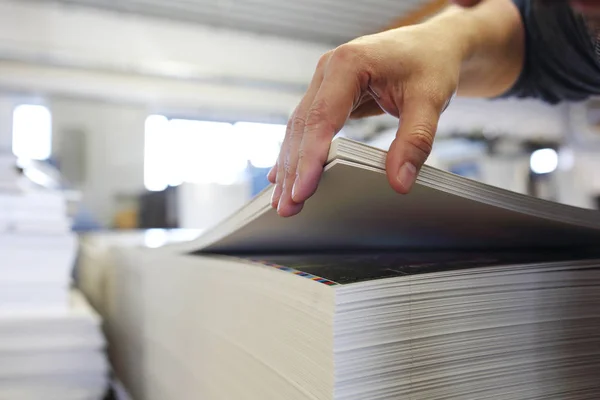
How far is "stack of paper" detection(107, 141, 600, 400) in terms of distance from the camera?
0.35 meters

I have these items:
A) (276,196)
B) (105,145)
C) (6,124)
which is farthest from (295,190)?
(105,145)

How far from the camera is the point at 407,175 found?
0.40 meters

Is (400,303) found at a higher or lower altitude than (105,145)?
lower

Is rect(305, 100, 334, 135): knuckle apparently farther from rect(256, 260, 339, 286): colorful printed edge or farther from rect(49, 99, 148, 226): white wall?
rect(49, 99, 148, 226): white wall

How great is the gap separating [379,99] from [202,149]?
419cm

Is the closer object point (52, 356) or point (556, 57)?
point (556, 57)

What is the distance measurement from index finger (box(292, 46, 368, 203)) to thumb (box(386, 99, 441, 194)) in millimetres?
60

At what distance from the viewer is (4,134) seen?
5.25ft

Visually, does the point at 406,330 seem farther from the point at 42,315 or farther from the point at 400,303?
the point at 42,315

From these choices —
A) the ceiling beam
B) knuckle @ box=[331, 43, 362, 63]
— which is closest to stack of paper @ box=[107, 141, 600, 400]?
knuckle @ box=[331, 43, 362, 63]

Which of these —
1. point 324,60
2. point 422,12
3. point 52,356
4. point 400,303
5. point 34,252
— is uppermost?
point 422,12

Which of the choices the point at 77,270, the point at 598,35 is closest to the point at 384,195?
the point at 598,35

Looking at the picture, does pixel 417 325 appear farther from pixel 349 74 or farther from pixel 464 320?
pixel 349 74

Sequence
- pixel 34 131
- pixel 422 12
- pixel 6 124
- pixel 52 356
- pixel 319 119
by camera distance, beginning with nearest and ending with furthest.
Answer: pixel 319 119 < pixel 52 356 < pixel 6 124 < pixel 422 12 < pixel 34 131
